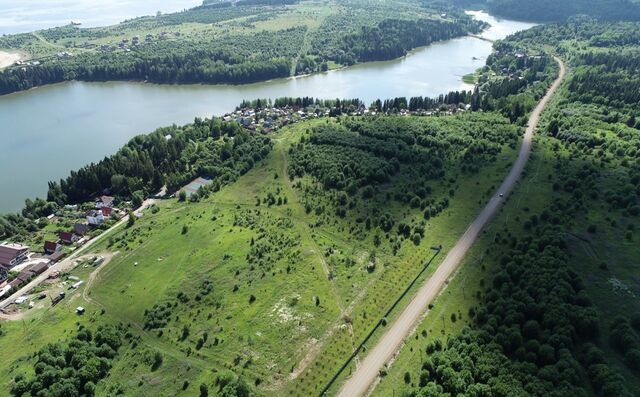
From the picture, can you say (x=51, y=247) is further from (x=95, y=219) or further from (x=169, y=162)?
(x=169, y=162)

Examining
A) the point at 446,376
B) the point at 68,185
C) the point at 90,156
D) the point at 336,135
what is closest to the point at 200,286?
the point at 446,376

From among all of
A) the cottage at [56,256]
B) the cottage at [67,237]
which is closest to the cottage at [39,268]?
the cottage at [56,256]

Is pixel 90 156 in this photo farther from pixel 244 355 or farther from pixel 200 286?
pixel 244 355

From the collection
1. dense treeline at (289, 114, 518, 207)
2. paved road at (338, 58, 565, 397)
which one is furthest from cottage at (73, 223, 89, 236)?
paved road at (338, 58, 565, 397)

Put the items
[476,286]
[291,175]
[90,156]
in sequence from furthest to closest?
1. [90,156]
2. [291,175]
3. [476,286]

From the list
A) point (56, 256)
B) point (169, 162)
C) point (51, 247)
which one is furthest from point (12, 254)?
point (169, 162)

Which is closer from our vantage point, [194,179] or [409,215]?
[409,215]

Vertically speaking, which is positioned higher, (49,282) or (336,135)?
(336,135)
